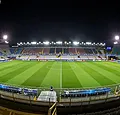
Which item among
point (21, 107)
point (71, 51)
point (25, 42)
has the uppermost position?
point (25, 42)

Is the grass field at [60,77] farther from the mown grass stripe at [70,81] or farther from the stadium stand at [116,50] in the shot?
the stadium stand at [116,50]

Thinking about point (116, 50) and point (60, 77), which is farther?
point (116, 50)

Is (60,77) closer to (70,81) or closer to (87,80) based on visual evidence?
(70,81)

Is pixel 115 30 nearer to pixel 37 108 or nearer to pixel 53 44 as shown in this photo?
pixel 53 44

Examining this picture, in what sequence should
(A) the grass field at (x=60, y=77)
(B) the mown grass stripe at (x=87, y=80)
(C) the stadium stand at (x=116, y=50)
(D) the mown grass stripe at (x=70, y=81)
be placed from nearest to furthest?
1. (D) the mown grass stripe at (x=70, y=81)
2. (B) the mown grass stripe at (x=87, y=80)
3. (A) the grass field at (x=60, y=77)
4. (C) the stadium stand at (x=116, y=50)

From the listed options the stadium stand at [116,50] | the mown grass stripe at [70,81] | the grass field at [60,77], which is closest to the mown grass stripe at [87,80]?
the grass field at [60,77]

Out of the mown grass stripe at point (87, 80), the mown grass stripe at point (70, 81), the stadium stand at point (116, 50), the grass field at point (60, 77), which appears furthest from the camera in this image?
the stadium stand at point (116, 50)

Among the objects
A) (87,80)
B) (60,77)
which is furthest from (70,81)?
(60,77)

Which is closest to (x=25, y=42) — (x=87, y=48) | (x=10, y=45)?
(x=10, y=45)

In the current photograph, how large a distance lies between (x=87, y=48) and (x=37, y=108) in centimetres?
6615

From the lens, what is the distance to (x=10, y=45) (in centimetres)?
8056

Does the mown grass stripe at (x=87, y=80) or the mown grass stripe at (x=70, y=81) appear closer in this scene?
the mown grass stripe at (x=70, y=81)

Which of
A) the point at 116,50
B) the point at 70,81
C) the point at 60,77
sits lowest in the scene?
the point at 70,81

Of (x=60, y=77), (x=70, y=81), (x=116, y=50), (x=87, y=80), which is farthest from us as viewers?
(x=116, y=50)
